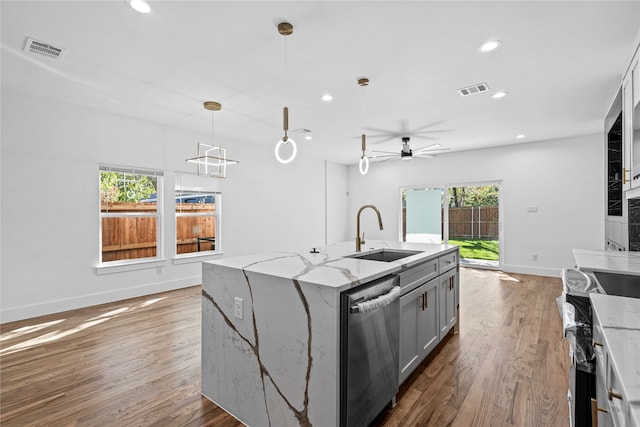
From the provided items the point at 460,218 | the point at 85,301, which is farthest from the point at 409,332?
the point at 460,218

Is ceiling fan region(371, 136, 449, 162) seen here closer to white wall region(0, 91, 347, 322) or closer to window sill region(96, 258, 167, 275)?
white wall region(0, 91, 347, 322)

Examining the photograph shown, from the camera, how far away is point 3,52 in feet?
9.37

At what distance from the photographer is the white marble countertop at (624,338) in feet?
2.13

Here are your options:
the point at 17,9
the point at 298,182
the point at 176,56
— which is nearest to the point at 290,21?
the point at 176,56

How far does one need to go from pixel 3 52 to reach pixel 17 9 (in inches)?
36.9

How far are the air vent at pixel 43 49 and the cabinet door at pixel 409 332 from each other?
3.63m

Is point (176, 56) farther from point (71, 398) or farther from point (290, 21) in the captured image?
point (71, 398)

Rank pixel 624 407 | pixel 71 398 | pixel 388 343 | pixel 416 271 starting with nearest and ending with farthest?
pixel 624 407 → pixel 388 343 → pixel 71 398 → pixel 416 271

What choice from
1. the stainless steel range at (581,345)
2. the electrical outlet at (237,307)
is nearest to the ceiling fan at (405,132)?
the stainless steel range at (581,345)

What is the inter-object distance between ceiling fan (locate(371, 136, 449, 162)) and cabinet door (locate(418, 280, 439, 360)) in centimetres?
322

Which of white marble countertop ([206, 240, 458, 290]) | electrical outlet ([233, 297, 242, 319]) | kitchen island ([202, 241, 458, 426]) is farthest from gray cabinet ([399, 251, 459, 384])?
electrical outlet ([233, 297, 242, 319])

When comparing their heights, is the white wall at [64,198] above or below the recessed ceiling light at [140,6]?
below

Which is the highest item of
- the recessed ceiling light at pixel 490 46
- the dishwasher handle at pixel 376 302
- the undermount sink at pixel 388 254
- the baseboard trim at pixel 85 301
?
the recessed ceiling light at pixel 490 46

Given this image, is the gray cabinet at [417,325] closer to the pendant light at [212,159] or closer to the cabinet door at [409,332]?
the cabinet door at [409,332]
